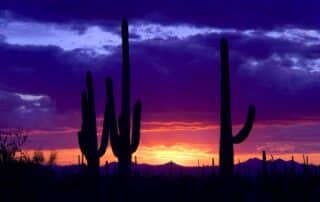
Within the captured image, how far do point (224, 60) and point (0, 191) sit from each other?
8627 millimetres

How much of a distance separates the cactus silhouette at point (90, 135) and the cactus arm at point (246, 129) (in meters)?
5.12

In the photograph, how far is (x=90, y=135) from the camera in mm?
27406

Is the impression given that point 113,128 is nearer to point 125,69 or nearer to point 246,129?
point 125,69

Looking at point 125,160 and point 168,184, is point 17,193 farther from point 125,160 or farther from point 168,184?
point 168,184

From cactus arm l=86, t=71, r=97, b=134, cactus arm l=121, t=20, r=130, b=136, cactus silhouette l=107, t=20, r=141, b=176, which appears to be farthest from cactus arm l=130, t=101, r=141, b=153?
cactus arm l=86, t=71, r=97, b=134

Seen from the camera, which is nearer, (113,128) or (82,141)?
Result: (113,128)

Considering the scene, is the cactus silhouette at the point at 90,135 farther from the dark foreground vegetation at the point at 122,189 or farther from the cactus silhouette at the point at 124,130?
the cactus silhouette at the point at 124,130

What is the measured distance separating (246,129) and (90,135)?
21.2ft

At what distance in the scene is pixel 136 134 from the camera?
24.2 meters

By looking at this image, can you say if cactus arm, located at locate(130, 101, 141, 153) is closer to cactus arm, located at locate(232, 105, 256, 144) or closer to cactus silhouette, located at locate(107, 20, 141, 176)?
cactus silhouette, located at locate(107, 20, 141, 176)

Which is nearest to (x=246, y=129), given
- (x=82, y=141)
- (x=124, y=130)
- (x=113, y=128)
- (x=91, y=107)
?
(x=124, y=130)

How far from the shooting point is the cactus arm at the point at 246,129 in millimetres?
23938

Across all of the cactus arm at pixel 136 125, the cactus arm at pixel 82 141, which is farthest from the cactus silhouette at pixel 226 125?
the cactus arm at pixel 82 141

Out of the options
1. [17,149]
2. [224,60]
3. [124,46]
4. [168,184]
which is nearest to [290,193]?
[168,184]
